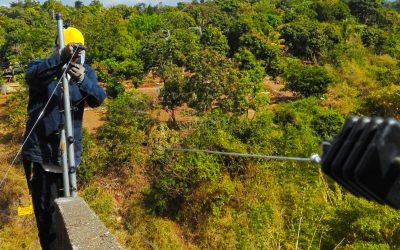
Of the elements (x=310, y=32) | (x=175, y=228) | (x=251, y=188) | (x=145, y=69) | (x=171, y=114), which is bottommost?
(x=175, y=228)

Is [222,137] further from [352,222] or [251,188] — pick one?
[352,222]

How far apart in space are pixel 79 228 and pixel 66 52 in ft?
2.46

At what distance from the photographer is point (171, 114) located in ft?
44.2

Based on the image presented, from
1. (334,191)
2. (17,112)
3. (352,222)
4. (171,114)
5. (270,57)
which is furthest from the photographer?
(270,57)

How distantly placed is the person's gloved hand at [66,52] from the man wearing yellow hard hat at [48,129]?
3 cm

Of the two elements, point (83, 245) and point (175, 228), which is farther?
point (175, 228)

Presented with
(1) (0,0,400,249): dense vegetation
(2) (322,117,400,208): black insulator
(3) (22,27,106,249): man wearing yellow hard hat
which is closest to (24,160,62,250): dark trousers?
(3) (22,27,106,249): man wearing yellow hard hat

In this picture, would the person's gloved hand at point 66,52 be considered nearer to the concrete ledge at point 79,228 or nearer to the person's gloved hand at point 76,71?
the person's gloved hand at point 76,71

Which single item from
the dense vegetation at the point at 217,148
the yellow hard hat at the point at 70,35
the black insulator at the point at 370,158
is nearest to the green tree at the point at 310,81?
the dense vegetation at the point at 217,148

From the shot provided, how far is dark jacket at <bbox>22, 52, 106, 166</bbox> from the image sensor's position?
6.76 feet

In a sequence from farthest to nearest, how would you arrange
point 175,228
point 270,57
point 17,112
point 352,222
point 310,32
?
1. point 310,32
2. point 270,57
3. point 17,112
4. point 175,228
5. point 352,222

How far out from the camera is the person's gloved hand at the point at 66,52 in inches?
76.8

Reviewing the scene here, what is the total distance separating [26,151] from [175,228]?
8480 mm

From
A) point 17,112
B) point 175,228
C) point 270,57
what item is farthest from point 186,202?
point 270,57
